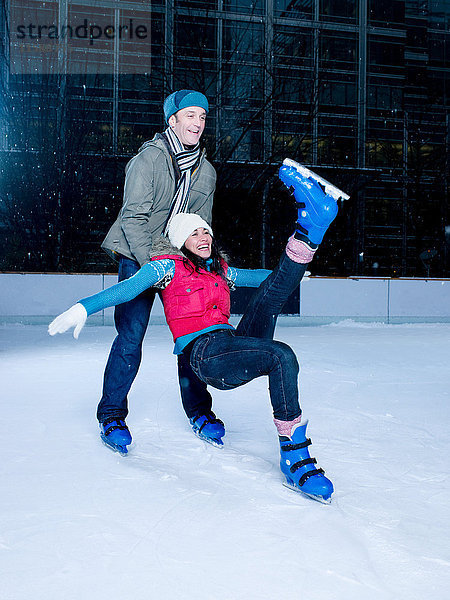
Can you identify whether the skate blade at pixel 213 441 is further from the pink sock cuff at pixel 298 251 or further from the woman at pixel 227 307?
the pink sock cuff at pixel 298 251

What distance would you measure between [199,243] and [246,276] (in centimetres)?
22

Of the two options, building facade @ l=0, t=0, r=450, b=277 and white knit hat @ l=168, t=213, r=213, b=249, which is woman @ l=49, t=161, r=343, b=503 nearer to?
white knit hat @ l=168, t=213, r=213, b=249

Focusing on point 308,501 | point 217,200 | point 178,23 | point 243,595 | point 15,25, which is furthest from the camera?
point 15,25

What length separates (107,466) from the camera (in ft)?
6.58

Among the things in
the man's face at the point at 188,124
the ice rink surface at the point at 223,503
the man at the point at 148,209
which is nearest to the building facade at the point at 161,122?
the ice rink surface at the point at 223,503

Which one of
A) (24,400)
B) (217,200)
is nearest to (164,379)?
(24,400)

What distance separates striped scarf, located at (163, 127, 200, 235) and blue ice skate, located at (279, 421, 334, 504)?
85cm

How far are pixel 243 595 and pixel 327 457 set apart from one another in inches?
39.5

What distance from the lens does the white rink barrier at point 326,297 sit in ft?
23.2

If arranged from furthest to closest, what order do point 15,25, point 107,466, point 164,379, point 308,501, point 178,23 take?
point 15,25 < point 178,23 < point 164,379 < point 107,466 < point 308,501

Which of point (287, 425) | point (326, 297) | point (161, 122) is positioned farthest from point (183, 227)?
point (161, 122)

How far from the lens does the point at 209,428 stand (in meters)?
2.28

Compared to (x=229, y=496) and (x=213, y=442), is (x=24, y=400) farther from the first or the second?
(x=229, y=496)

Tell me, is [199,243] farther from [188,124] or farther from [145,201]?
[188,124]
